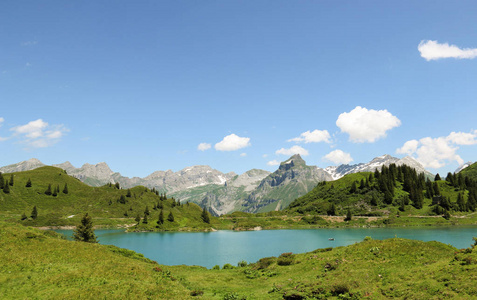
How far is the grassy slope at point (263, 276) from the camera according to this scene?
85.9ft

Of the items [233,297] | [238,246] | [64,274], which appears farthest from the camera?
[238,246]

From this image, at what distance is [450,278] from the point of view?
83.1 feet

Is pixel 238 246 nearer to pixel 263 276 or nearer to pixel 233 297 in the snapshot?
pixel 263 276

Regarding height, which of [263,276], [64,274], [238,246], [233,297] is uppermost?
[64,274]

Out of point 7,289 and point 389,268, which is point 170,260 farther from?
point 389,268

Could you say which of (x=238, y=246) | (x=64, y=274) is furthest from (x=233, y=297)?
(x=238, y=246)

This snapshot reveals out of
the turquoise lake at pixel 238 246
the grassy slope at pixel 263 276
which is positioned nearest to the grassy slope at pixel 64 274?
the grassy slope at pixel 263 276

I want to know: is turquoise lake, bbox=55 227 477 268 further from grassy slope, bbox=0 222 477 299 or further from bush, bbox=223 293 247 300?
bush, bbox=223 293 247 300

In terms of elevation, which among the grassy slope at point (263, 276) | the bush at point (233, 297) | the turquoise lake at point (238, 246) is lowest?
the turquoise lake at point (238, 246)

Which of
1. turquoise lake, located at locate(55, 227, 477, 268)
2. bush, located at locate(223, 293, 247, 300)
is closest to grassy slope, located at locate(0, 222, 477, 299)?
bush, located at locate(223, 293, 247, 300)

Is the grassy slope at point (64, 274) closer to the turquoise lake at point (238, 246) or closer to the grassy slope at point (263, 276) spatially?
the grassy slope at point (263, 276)

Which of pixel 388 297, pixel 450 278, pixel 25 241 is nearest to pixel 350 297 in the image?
pixel 388 297

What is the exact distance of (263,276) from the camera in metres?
43.9

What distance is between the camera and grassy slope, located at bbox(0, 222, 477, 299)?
85.9ft
